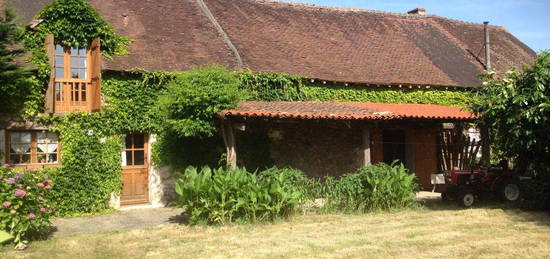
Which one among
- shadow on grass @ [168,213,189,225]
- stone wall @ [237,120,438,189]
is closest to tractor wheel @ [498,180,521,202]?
stone wall @ [237,120,438,189]

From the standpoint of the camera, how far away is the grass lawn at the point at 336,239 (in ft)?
23.5

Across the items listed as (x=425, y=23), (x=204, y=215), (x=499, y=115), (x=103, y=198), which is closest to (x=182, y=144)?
(x=103, y=198)

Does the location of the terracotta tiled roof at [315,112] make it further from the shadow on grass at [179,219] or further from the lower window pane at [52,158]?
the lower window pane at [52,158]

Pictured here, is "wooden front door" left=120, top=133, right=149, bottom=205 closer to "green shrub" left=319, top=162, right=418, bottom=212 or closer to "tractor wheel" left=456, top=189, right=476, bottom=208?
"green shrub" left=319, top=162, right=418, bottom=212

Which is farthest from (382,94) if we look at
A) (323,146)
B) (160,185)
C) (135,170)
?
(135,170)

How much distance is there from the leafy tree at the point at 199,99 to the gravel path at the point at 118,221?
1.97 meters

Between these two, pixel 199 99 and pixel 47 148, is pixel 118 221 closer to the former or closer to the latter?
pixel 47 148

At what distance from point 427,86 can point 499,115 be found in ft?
19.0

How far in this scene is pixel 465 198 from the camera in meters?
11.2

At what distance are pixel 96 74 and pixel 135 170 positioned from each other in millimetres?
2625

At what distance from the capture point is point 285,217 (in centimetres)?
975

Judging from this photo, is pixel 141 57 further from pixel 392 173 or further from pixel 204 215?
pixel 392 173

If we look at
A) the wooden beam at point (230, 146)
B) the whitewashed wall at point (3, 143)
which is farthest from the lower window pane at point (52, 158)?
the wooden beam at point (230, 146)

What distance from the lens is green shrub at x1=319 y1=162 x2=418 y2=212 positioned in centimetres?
1044
